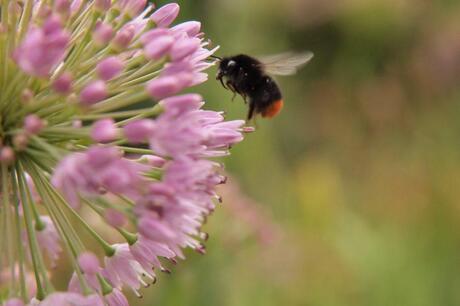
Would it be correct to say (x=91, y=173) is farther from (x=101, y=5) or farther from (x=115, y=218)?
(x=101, y=5)

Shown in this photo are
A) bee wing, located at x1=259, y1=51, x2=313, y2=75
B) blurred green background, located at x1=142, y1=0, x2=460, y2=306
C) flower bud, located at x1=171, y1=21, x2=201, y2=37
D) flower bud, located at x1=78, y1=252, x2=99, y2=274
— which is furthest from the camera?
blurred green background, located at x1=142, y1=0, x2=460, y2=306

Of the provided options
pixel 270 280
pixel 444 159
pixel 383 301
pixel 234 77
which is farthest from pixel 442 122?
pixel 234 77

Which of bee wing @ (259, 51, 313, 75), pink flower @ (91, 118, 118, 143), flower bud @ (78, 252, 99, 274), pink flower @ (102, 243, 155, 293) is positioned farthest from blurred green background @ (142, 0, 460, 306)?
pink flower @ (91, 118, 118, 143)

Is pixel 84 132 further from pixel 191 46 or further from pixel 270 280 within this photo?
pixel 270 280

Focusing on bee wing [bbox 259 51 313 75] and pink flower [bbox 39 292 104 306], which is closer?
pink flower [bbox 39 292 104 306]

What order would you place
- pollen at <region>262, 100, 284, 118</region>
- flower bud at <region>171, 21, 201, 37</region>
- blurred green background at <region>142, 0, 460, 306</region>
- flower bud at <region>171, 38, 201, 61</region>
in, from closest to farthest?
flower bud at <region>171, 38, 201, 61</region>
flower bud at <region>171, 21, 201, 37</region>
pollen at <region>262, 100, 284, 118</region>
blurred green background at <region>142, 0, 460, 306</region>

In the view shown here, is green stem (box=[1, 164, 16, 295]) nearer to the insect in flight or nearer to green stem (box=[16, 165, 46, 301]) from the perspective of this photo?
green stem (box=[16, 165, 46, 301])
